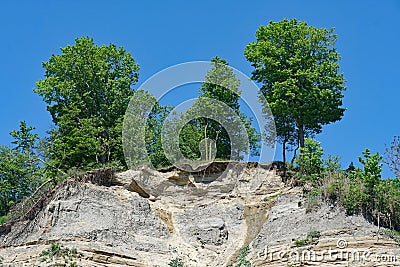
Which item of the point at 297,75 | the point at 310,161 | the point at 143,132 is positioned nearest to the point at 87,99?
the point at 143,132

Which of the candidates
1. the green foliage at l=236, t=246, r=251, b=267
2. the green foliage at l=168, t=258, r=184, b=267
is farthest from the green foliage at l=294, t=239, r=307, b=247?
the green foliage at l=168, t=258, r=184, b=267

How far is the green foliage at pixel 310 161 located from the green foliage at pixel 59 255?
9.93 metres

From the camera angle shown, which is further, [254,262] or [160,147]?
[160,147]

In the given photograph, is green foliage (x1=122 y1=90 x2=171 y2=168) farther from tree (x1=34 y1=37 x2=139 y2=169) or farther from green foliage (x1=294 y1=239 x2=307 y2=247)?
green foliage (x1=294 y1=239 x2=307 y2=247)

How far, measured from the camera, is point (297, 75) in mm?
33156

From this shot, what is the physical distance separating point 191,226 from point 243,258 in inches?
153

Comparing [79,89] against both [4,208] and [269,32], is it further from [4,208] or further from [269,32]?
[269,32]

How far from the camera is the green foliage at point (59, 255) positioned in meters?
24.4

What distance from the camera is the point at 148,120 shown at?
38.2 meters

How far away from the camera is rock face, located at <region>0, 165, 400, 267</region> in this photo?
80.2 ft

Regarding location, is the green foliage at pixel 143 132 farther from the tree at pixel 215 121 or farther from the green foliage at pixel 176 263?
the green foliage at pixel 176 263

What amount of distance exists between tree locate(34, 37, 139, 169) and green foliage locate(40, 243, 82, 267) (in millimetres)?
9980

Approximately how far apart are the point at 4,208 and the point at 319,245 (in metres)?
16.3

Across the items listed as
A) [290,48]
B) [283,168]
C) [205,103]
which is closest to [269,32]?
[290,48]
